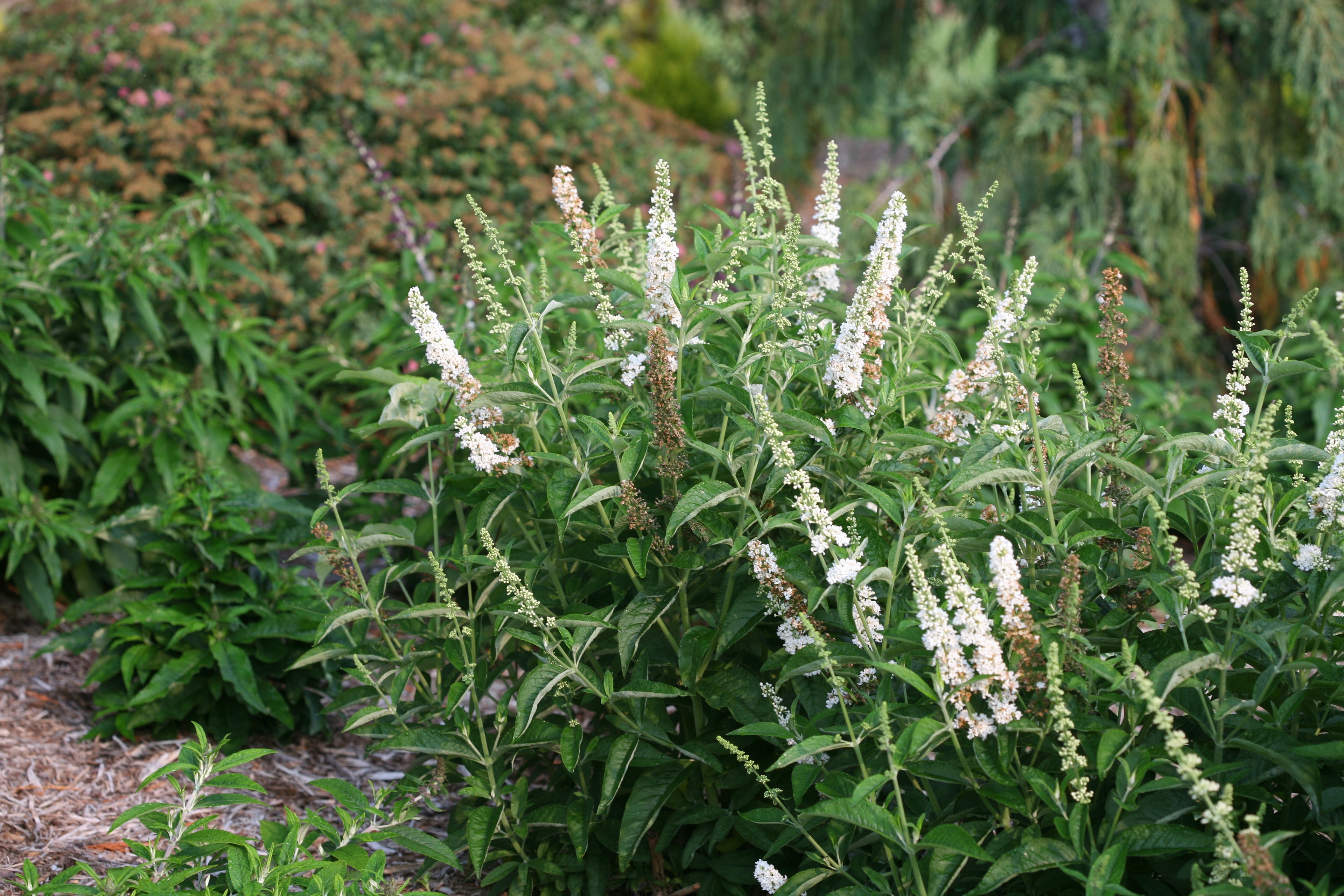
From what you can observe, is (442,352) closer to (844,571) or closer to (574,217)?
(574,217)

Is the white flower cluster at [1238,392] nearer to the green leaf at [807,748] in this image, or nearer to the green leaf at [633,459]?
the green leaf at [807,748]

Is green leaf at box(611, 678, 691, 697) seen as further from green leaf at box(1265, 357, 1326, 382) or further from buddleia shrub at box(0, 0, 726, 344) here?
buddleia shrub at box(0, 0, 726, 344)

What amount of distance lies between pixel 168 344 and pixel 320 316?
2.02 metres

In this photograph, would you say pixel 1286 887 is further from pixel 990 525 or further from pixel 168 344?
pixel 168 344

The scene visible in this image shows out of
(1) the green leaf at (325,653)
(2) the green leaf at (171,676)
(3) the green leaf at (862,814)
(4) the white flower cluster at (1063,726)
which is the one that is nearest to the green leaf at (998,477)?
(4) the white flower cluster at (1063,726)

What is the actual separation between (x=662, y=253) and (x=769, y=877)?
1.07 metres

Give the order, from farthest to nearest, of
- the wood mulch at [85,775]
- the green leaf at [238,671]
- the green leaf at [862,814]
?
1. the green leaf at [238,671]
2. the wood mulch at [85,775]
3. the green leaf at [862,814]

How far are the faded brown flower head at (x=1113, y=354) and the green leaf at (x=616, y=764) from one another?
3.24 feet

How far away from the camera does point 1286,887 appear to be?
1392 millimetres

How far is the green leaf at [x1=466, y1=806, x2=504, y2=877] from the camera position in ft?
6.59

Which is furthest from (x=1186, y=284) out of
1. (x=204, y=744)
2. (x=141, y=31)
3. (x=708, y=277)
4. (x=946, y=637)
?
(x=141, y=31)

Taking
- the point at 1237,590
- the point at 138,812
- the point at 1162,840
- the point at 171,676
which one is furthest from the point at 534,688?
the point at 171,676

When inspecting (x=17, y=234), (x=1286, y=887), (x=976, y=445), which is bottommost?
(x=17, y=234)

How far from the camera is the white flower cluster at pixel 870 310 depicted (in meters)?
1.91
